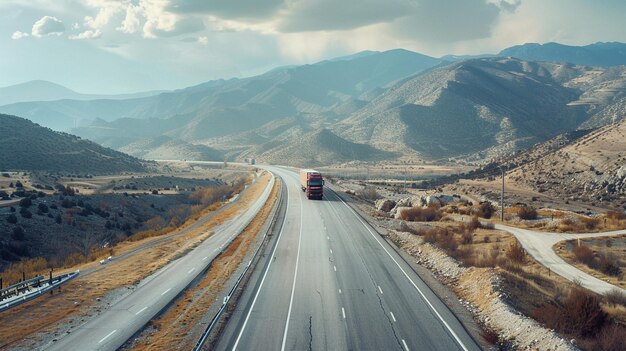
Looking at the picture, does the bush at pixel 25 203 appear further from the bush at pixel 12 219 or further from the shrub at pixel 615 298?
the shrub at pixel 615 298

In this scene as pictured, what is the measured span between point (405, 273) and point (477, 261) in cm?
561

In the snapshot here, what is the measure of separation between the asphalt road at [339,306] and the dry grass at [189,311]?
5.21ft

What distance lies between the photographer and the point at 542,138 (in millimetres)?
197500

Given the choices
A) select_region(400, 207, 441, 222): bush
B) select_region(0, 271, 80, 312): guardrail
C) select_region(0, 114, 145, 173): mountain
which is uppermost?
select_region(0, 114, 145, 173): mountain

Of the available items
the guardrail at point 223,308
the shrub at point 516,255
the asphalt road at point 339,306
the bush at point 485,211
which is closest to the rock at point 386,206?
the bush at point 485,211

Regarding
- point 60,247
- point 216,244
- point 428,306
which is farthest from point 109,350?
point 60,247

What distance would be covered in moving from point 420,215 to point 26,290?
38.8 meters

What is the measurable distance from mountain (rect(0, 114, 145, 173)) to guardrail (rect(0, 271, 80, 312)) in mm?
91909

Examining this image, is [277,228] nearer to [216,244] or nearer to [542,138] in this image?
[216,244]

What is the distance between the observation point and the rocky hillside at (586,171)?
2676 inches

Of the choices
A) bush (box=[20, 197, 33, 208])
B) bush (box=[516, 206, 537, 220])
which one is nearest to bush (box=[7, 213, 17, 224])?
bush (box=[20, 197, 33, 208])

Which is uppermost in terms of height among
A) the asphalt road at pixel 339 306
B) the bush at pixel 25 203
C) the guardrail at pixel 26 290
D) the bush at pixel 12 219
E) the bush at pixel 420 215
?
the bush at pixel 25 203

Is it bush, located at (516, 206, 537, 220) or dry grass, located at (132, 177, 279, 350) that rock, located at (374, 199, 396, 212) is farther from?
dry grass, located at (132, 177, 279, 350)

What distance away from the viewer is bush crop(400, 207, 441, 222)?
52.8m
